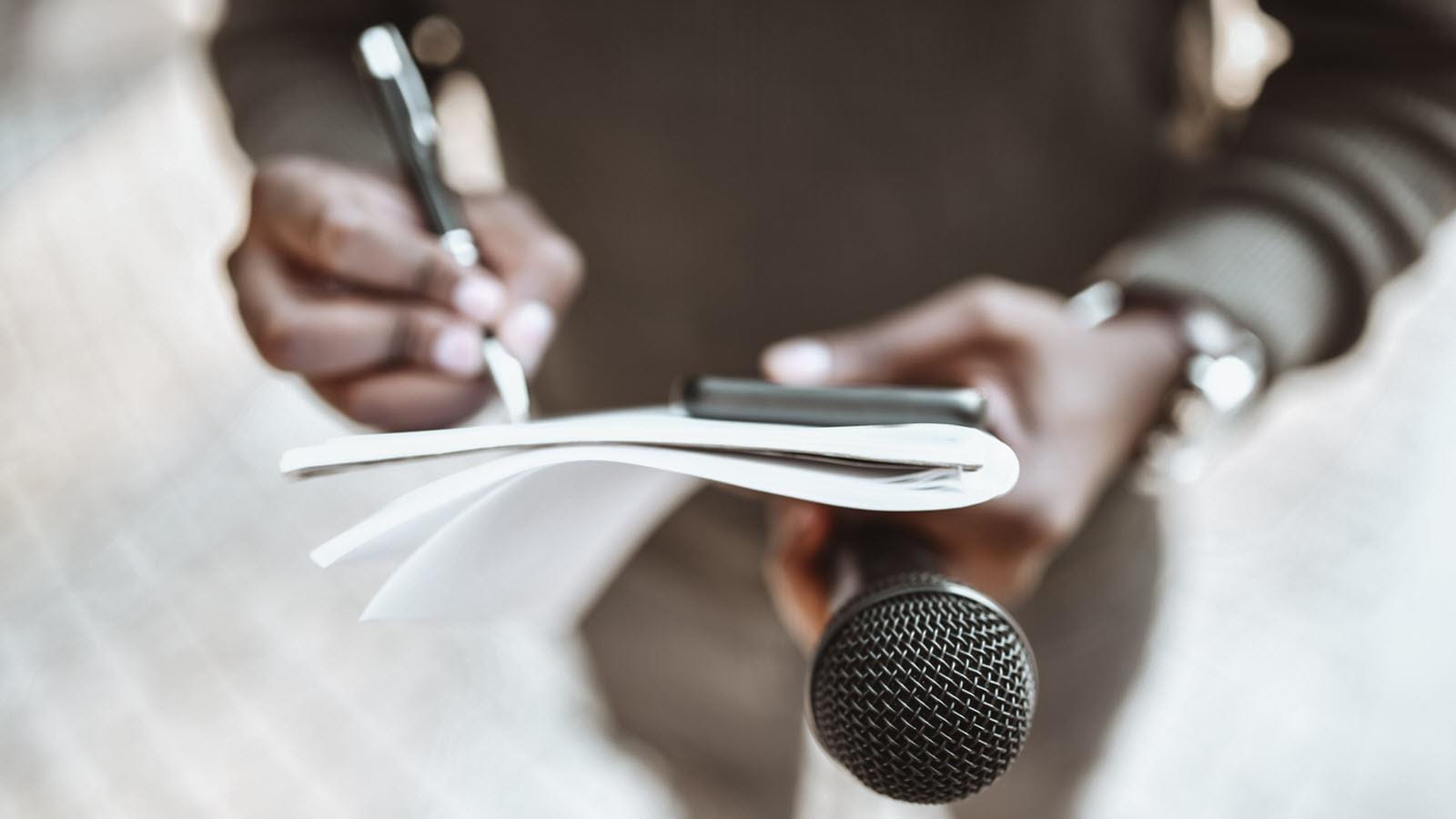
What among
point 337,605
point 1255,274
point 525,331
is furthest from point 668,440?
point 337,605

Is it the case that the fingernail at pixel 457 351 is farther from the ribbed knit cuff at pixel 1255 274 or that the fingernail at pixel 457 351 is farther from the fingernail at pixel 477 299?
the ribbed knit cuff at pixel 1255 274

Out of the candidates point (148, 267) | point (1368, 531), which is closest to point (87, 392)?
point (148, 267)

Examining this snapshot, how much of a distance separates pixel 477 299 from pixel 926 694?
0.34m

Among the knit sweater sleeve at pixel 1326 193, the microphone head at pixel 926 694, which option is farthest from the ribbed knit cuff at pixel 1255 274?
the microphone head at pixel 926 694

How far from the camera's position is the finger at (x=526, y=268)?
22.3 inches

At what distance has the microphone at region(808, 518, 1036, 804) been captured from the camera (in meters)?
0.33

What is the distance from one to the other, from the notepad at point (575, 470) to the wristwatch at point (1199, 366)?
347mm

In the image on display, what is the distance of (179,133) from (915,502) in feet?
8.80

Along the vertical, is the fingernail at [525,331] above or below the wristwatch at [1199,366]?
above

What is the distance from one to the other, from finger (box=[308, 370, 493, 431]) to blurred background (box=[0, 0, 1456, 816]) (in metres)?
0.87

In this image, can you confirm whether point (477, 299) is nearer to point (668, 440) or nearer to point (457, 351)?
point (457, 351)

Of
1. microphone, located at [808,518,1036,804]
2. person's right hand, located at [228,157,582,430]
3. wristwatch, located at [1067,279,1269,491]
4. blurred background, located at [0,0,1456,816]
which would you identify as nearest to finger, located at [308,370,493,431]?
person's right hand, located at [228,157,582,430]

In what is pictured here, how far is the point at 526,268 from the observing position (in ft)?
1.96

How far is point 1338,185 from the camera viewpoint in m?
0.66
